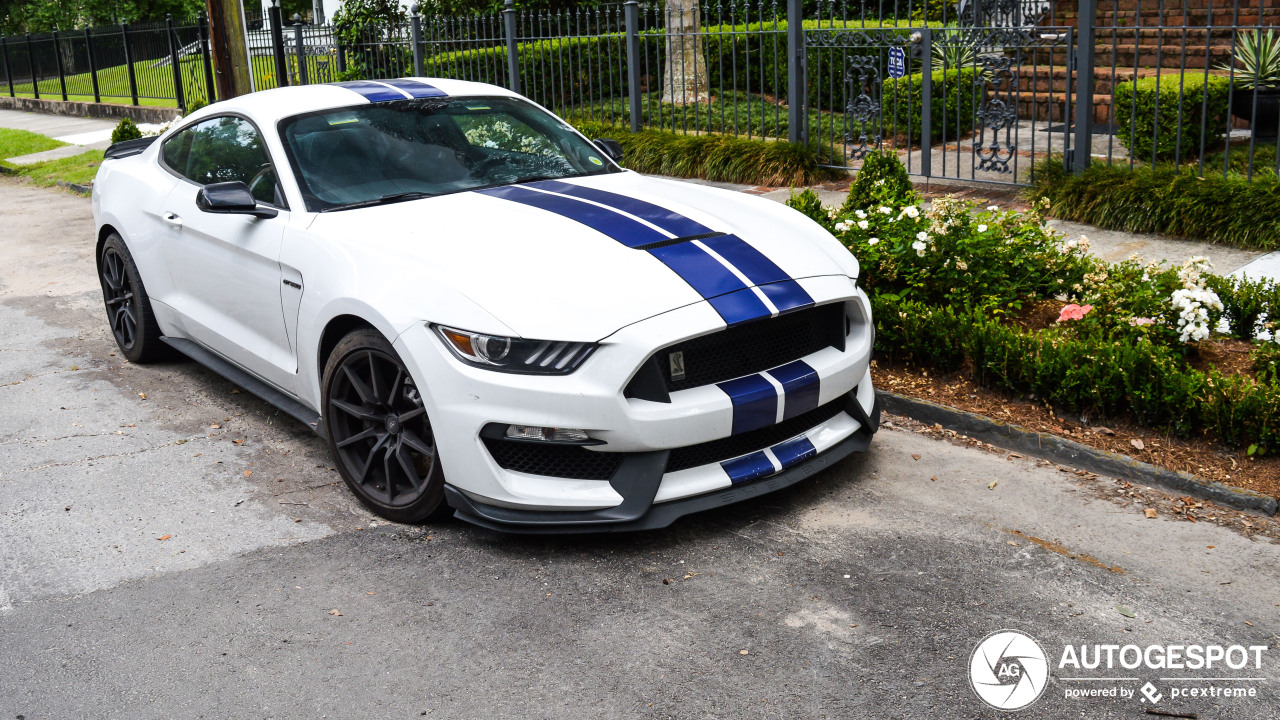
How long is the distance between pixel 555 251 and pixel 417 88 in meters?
1.88

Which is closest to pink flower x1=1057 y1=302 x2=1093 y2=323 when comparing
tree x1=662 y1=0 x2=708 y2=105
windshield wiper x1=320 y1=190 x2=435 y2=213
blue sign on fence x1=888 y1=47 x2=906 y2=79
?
windshield wiper x1=320 y1=190 x2=435 y2=213

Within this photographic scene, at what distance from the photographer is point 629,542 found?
4125 mm

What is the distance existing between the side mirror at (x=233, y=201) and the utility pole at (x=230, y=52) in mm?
7583

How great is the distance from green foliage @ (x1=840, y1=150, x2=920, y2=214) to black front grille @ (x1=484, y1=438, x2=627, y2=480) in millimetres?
3094

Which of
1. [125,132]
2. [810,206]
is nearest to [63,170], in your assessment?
[125,132]

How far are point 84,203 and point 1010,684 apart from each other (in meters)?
12.9

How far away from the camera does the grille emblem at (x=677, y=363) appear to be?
3.89 m

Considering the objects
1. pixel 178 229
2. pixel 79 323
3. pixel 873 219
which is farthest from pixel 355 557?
pixel 79 323

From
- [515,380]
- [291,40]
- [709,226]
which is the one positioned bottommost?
[515,380]

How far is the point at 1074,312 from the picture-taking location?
Result: 5207 millimetres

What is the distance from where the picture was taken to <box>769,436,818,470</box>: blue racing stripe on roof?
412cm

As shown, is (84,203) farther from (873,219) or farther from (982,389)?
(982,389)

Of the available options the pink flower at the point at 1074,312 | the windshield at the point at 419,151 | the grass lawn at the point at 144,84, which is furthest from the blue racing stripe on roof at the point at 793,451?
the grass lawn at the point at 144,84

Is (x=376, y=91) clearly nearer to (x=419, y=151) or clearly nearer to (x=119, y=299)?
(x=419, y=151)
